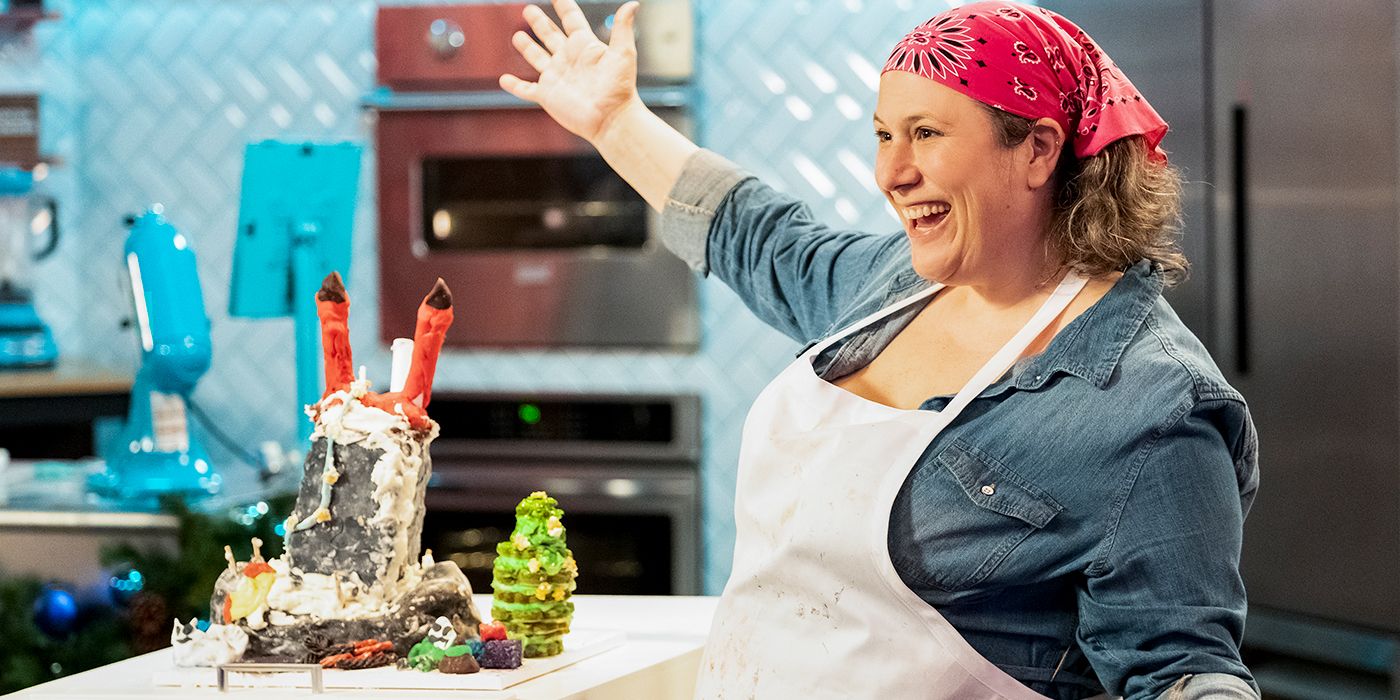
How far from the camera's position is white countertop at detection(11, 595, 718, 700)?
129cm

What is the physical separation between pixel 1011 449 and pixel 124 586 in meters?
1.38

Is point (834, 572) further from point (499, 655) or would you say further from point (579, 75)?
point (579, 75)

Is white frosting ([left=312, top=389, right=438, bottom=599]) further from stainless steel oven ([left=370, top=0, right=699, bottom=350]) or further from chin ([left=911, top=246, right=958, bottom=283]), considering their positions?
stainless steel oven ([left=370, top=0, right=699, bottom=350])

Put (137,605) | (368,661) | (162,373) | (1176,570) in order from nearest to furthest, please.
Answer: (1176,570) → (368,661) → (137,605) → (162,373)

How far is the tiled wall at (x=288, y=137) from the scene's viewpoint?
3.37 metres

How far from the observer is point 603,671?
4.55 ft

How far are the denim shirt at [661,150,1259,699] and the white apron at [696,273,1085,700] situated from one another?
0.02 meters

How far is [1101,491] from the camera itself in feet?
Answer: 4.08

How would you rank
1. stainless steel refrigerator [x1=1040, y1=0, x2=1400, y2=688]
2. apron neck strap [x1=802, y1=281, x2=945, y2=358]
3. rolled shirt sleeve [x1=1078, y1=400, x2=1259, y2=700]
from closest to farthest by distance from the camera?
rolled shirt sleeve [x1=1078, y1=400, x2=1259, y2=700] → apron neck strap [x1=802, y1=281, x2=945, y2=358] → stainless steel refrigerator [x1=1040, y1=0, x2=1400, y2=688]

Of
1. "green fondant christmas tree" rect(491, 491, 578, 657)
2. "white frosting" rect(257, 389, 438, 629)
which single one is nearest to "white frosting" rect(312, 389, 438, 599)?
"white frosting" rect(257, 389, 438, 629)

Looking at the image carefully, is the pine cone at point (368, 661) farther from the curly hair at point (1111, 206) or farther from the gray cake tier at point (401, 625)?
the curly hair at point (1111, 206)

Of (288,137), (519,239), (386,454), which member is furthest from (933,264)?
(288,137)

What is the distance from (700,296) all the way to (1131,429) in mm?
2242

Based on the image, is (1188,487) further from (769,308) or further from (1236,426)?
(769,308)
